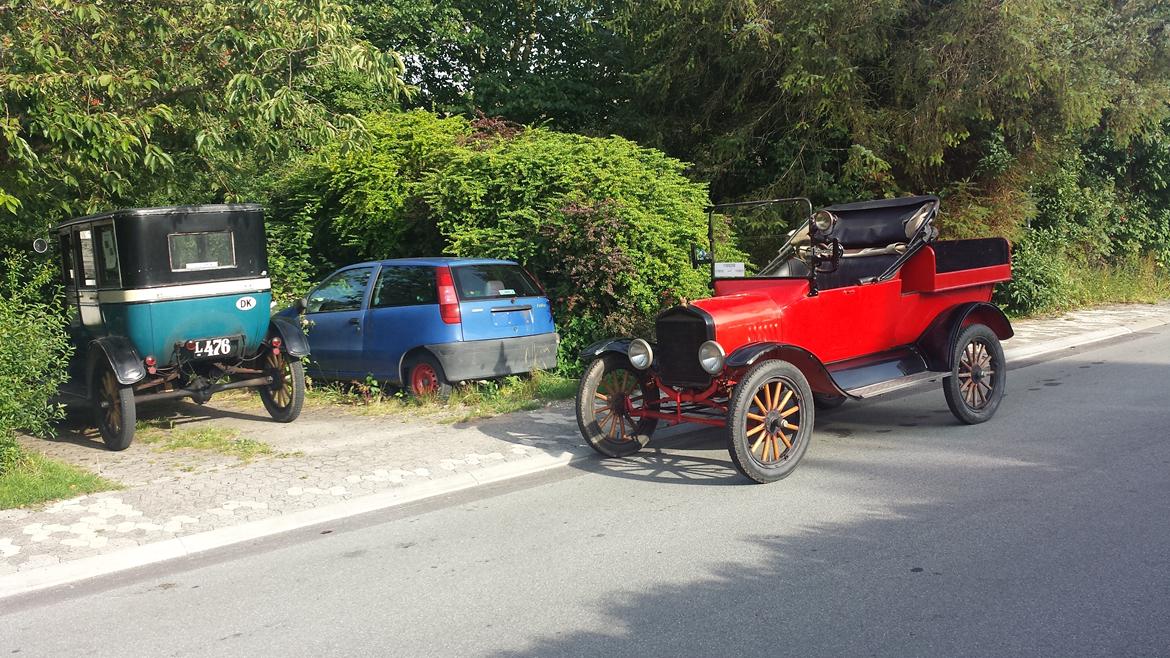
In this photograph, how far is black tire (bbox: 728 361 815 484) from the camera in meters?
6.63

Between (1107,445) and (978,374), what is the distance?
1347mm

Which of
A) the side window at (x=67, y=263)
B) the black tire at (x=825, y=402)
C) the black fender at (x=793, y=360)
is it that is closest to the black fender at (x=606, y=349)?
the black fender at (x=793, y=360)

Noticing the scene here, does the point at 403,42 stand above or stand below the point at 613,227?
above

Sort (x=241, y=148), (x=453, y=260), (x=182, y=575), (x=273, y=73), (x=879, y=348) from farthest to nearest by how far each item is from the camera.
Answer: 1. (x=453, y=260)
2. (x=241, y=148)
3. (x=273, y=73)
4. (x=879, y=348)
5. (x=182, y=575)

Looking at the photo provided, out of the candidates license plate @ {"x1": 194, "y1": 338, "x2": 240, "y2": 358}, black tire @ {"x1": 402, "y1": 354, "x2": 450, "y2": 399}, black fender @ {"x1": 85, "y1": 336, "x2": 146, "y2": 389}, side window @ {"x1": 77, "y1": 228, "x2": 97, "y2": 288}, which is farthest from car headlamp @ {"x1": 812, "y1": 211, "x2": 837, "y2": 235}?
side window @ {"x1": 77, "y1": 228, "x2": 97, "y2": 288}

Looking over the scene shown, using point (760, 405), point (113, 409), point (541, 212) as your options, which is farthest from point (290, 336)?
point (760, 405)

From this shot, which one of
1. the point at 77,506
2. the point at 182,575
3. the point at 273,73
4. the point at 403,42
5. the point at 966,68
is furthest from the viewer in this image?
the point at 403,42

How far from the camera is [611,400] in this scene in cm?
783

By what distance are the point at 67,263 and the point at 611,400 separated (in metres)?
5.82

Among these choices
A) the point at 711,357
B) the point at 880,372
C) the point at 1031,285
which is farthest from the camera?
the point at 1031,285

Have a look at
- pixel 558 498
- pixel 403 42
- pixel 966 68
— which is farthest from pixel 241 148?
pixel 403 42

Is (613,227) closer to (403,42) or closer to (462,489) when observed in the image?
(462,489)

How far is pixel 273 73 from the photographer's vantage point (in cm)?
899

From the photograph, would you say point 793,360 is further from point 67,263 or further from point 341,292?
point 67,263
